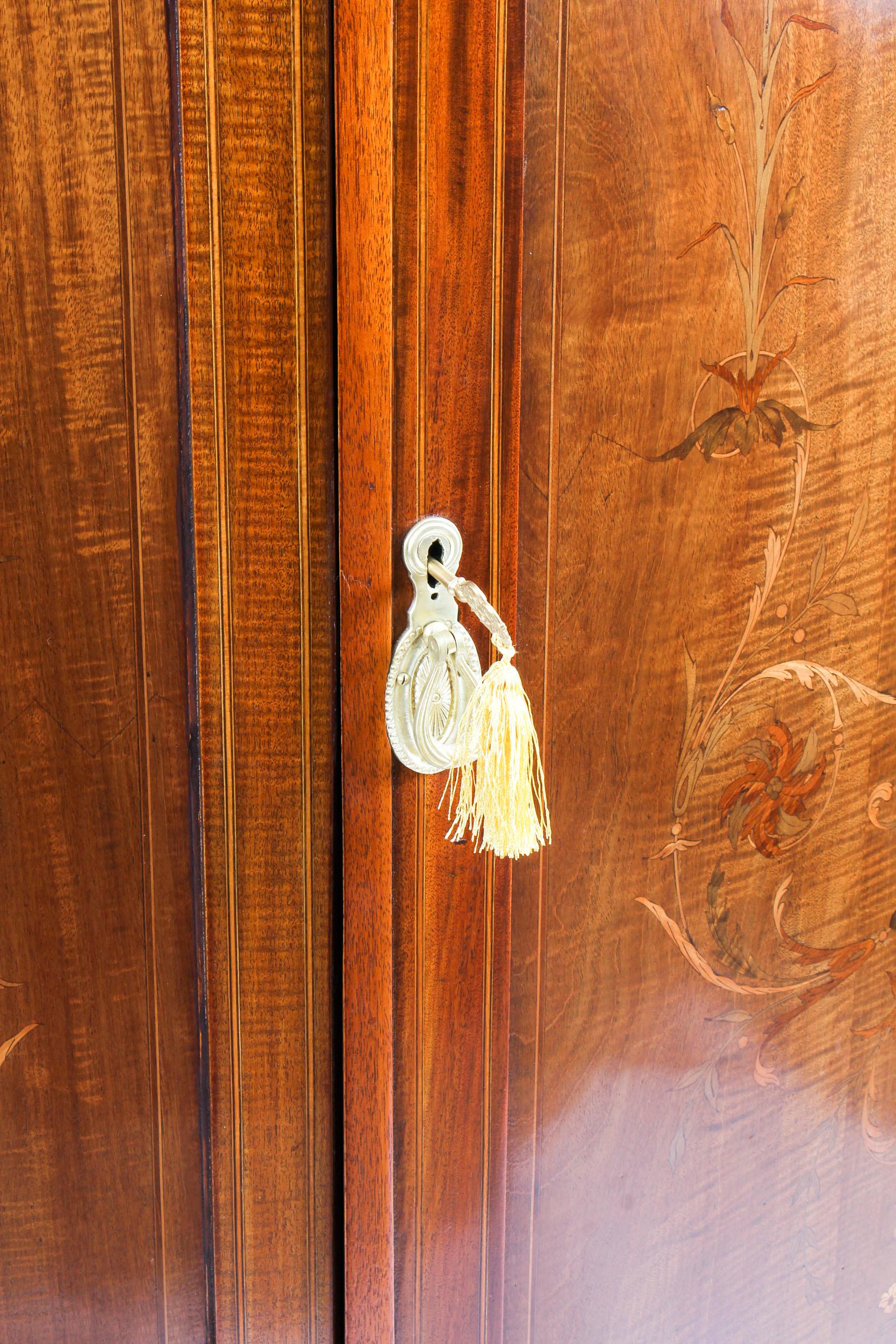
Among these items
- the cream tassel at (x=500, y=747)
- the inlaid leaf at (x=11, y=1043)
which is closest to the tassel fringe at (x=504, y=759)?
the cream tassel at (x=500, y=747)

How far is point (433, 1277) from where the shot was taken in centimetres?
59

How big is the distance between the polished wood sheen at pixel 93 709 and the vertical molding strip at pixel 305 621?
0.17 ft

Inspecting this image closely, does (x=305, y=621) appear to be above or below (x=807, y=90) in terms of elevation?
below

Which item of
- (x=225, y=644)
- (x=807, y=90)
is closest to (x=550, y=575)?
(x=225, y=644)

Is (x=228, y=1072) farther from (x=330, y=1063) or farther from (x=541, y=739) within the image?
(x=541, y=739)

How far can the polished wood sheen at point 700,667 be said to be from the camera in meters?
0.55

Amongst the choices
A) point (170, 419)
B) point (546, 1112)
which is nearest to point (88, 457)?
point (170, 419)

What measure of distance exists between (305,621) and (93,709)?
3.9 inches

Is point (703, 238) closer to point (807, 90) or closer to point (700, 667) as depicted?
point (807, 90)

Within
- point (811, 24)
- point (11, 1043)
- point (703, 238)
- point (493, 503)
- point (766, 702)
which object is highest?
point (811, 24)

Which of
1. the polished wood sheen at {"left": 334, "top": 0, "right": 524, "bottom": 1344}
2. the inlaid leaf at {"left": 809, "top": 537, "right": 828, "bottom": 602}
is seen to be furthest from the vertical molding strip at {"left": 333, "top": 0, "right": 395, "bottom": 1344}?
the inlaid leaf at {"left": 809, "top": 537, "right": 828, "bottom": 602}

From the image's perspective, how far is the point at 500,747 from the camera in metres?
0.49

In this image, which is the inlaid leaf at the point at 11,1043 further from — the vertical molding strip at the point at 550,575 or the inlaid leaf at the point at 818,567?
the inlaid leaf at the point at 818,567

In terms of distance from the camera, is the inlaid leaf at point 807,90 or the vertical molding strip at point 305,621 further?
the inlaid leaf at point 807,90
